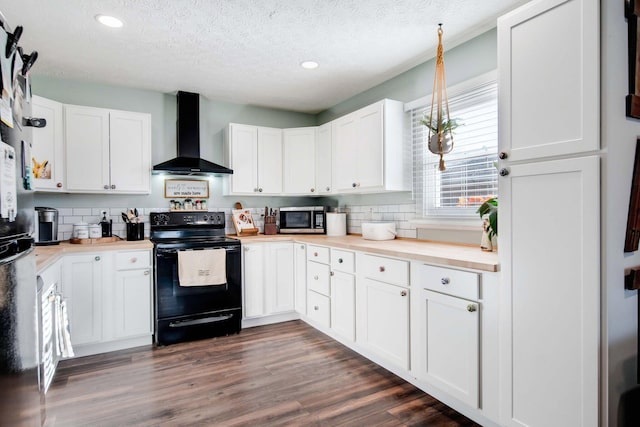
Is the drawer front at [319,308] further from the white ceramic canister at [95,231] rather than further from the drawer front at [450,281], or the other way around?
the white ceramic canister at [95,231]

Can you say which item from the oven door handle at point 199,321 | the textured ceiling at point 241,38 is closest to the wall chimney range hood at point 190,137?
the textured ceiling at point 241,38

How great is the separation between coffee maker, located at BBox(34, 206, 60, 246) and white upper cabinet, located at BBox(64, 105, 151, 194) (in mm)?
335

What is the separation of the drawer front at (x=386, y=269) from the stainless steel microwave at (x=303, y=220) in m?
1.41

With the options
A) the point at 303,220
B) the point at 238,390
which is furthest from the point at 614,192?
the point at 303,220

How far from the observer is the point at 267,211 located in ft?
14.1

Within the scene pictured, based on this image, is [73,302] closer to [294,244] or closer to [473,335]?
[294,244]

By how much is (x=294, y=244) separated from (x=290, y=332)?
0.87 m

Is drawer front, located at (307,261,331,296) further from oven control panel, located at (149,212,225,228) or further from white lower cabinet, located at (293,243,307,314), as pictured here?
oven control panel, located at (149,212,225,228)

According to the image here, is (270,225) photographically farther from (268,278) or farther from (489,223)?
(489,223)

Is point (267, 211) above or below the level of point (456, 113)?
below

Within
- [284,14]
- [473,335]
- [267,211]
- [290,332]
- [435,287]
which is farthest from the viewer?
[267,211]

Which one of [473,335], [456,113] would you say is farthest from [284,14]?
[473,335]

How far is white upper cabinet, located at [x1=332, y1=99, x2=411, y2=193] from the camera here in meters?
3.17

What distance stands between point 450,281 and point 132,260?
2580 mm
